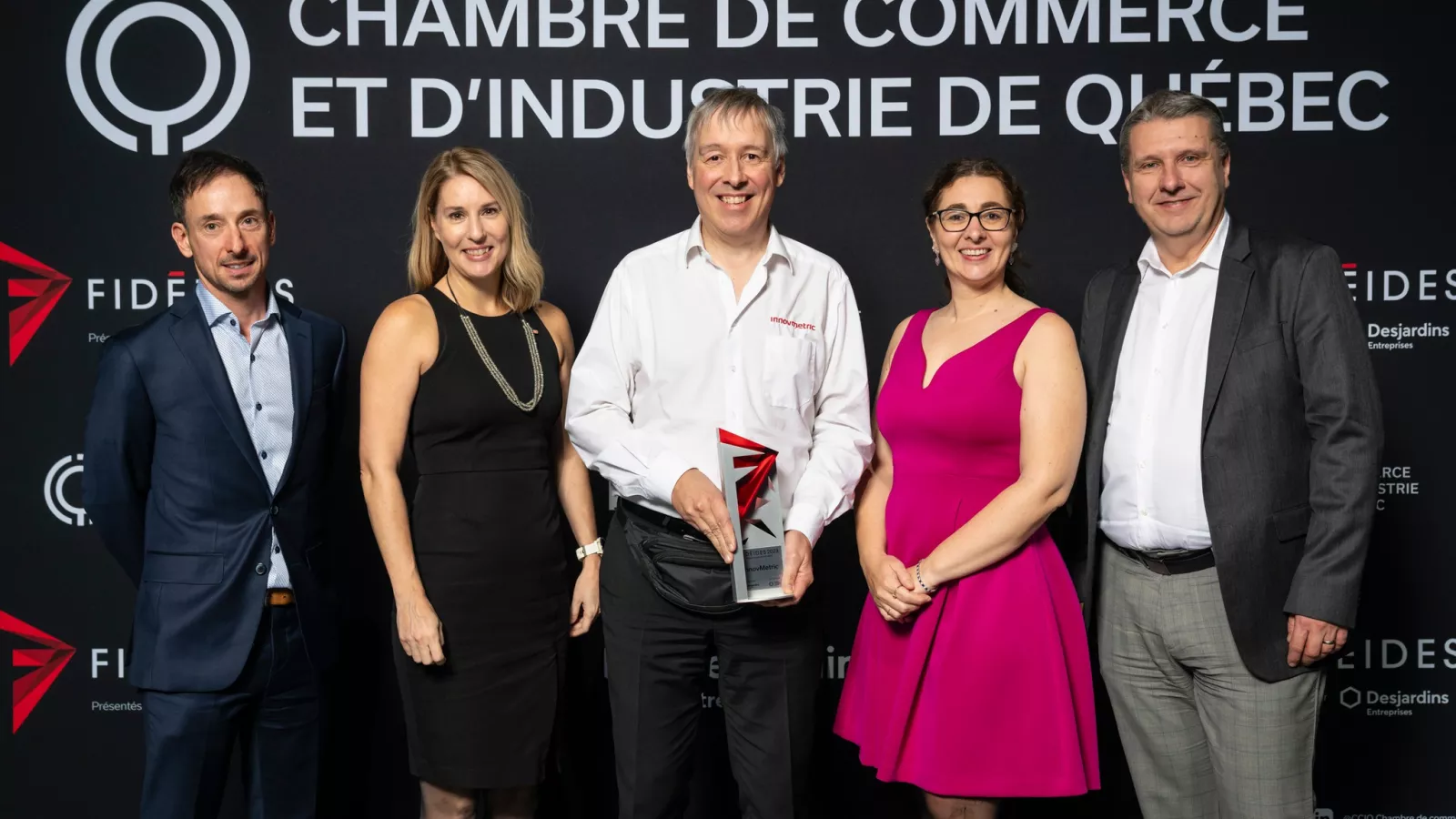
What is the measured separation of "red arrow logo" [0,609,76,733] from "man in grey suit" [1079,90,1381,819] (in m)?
2.87

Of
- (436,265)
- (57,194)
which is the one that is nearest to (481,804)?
(436,265)

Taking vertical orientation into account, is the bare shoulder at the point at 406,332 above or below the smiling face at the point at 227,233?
below

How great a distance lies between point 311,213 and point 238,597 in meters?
1.36

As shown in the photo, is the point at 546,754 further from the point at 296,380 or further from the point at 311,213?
the point at 311,213

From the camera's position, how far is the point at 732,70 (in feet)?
10.2

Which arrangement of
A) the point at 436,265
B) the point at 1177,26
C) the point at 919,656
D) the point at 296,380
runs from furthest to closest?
the point at 1177,26 → the point at 436,265 → the point at 296,380 → the point at 919,656

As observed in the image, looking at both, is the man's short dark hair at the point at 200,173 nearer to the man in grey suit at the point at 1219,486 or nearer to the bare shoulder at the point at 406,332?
the bare shoulder at the point at 406,332

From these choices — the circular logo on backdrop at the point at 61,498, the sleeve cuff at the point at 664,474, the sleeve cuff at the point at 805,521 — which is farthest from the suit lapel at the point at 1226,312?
the circular logo on backdrop at the point at 61,498

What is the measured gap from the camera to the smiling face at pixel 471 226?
2279mm

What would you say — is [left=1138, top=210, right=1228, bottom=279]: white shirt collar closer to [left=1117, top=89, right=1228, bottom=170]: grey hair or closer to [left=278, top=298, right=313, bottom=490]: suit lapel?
[left=1117, top=89, right=1228, bottom=170]: grey hair

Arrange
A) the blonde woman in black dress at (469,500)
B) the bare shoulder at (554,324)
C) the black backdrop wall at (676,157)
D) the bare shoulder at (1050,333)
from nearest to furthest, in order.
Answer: the bare shoulder at (1050,333) → the blonde woman in black dress at (469,500) → the bare shoulder at (554,324) → the black backdrop wall at (676,157)

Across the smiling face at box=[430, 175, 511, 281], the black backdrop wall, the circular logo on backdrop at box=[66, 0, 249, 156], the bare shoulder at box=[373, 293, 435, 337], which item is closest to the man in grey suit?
the black backdrop wall

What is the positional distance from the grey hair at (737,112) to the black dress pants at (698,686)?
0.79 m

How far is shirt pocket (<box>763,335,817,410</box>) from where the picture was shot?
6.97ft
